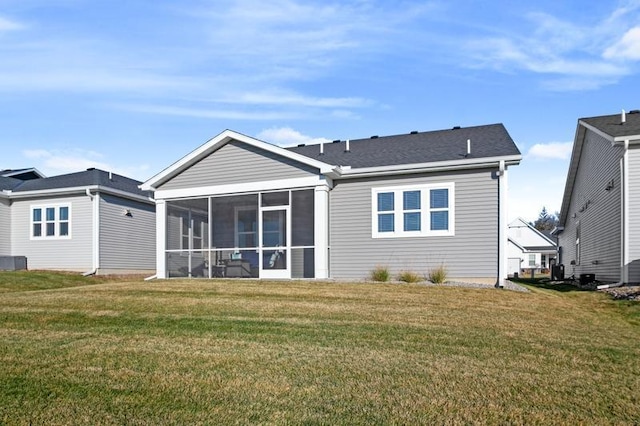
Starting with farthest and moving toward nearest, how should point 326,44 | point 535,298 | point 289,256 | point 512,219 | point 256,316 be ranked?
point 512,219 < point 289,256 < point 326,44 < point 535,298 < point 256,316

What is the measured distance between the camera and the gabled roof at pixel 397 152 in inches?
520

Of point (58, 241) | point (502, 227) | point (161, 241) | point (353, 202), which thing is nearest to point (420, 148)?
point (353, 202)

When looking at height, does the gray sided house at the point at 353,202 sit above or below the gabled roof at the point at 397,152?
below

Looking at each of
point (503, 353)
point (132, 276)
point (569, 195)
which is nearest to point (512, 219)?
point (569, 195)

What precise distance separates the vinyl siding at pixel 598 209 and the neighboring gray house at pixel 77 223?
18.0 m

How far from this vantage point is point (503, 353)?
5.84 m

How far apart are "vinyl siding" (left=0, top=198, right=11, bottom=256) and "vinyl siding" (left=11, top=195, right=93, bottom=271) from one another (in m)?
0.15

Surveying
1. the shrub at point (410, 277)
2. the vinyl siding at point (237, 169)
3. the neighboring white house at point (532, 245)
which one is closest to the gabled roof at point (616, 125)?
the shrub at point (410, 277)

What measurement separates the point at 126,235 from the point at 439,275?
14.2m

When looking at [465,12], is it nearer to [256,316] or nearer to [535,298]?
[535,298]

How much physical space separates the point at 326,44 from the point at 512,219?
48229 millimetres

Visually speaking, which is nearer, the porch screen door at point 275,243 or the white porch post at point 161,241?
the porch screen door at point 275,243

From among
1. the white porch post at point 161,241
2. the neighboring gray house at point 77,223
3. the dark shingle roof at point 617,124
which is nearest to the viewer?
the dark shingle roof at point 617,124

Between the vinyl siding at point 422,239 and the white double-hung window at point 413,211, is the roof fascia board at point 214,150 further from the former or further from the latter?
the white double-hung window at point 413,211
